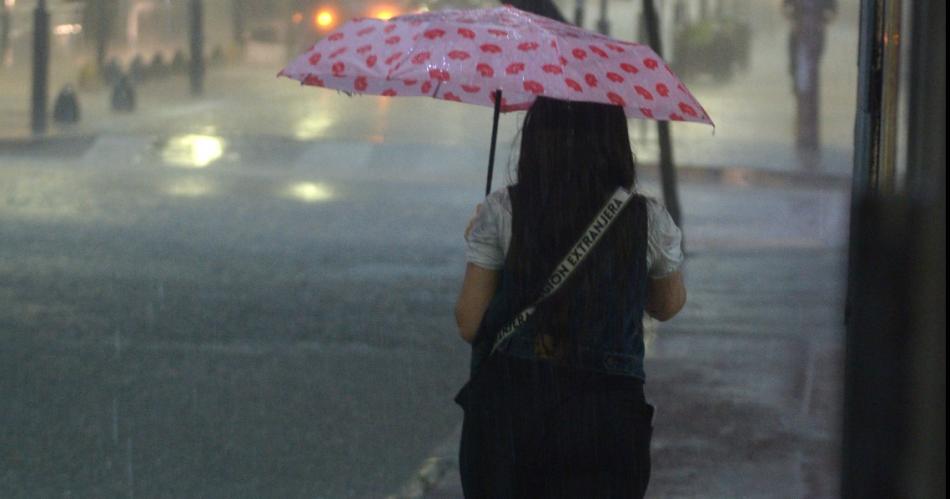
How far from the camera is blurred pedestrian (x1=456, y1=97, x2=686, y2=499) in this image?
3.01 m

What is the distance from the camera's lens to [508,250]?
305 cm

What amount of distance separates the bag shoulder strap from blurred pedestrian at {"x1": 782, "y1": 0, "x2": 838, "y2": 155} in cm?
2197

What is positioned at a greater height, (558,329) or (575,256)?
(575,256)

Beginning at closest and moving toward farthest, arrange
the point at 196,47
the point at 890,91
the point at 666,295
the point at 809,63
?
the point at 890,91
the point at 666,295
the point at 809,63
the point at 196,47

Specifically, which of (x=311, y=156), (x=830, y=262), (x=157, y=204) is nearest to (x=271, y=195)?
(x=157, y=204)

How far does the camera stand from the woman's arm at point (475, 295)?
122 inches

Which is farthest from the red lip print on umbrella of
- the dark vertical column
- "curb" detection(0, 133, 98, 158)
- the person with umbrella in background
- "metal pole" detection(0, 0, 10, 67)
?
"metal pole" detection(0, 0, 10, 67)

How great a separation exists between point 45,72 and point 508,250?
2119 centimetres

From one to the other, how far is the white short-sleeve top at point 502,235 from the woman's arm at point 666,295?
51 mm

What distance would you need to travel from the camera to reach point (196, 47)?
29.1 m

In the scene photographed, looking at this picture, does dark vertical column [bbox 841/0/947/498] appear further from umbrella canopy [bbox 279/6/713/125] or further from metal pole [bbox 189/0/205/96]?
metal pole [bbox 189/0/205/96]

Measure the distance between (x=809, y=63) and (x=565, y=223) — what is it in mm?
22509

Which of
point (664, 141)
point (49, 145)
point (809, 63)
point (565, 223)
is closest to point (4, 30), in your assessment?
point (49, 145)

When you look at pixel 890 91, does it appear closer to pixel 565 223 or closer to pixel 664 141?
pixel 565 223
